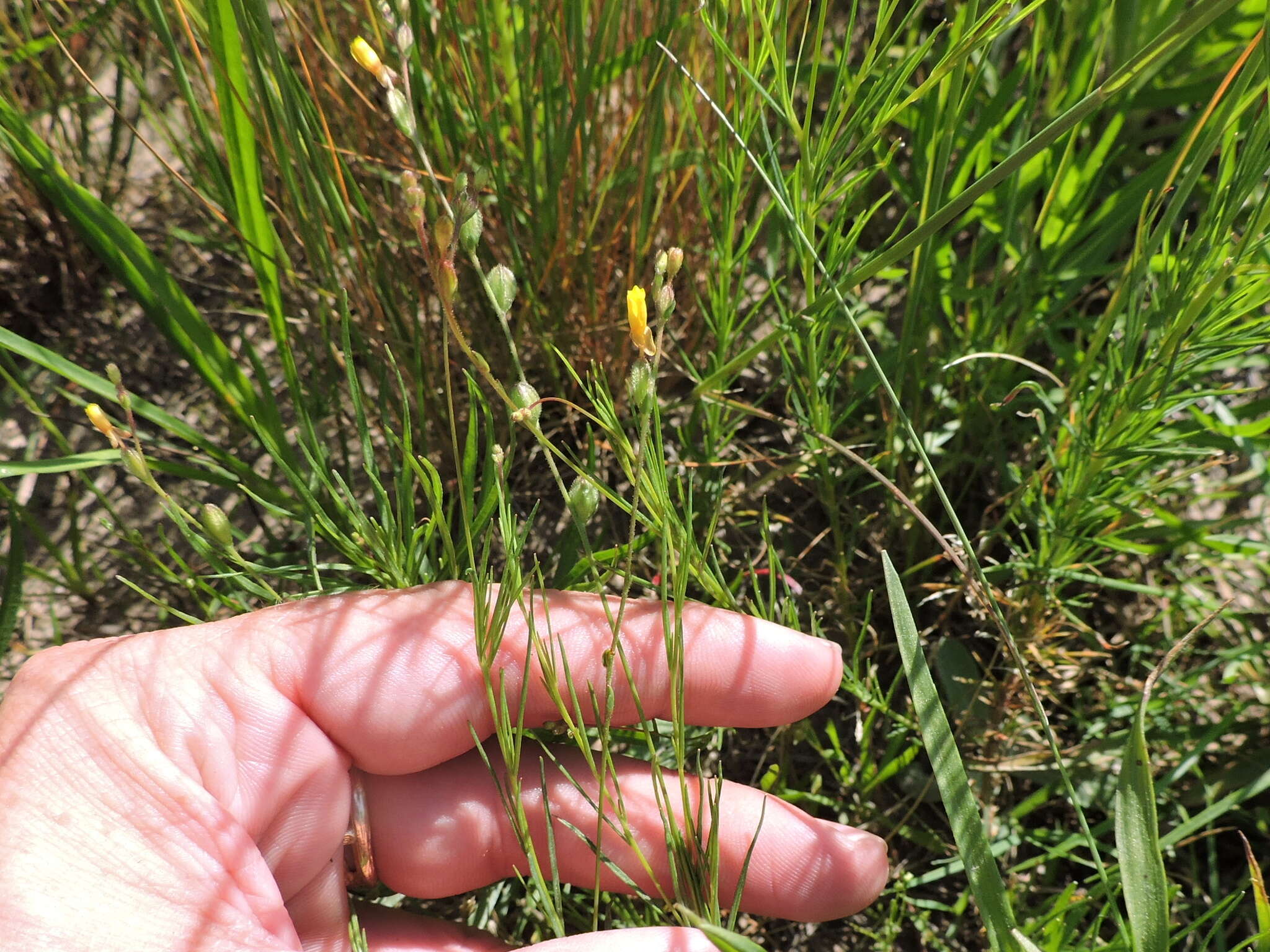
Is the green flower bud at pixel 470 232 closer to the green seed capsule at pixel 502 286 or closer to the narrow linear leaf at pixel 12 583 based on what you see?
the green seed capsule at pixel 502 286

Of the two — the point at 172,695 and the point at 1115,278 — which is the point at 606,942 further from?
the point at 1115,278

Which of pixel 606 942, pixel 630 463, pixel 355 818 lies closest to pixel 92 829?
pixel 355 818

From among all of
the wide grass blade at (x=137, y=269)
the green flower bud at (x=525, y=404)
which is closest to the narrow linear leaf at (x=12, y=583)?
the wide grass blade at (x=137, y=269)

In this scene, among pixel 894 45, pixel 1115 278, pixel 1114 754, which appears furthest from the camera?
pixel 894 45

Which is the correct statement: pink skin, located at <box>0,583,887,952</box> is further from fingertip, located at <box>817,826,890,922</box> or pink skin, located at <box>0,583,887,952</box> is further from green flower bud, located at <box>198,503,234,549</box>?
green flower bud, located at <box>198,503,234,549</box>

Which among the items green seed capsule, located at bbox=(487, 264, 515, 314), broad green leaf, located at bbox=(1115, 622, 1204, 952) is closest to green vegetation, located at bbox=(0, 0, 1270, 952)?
broad green leaf, located at bbox=(1115, 622, 1204, 952)

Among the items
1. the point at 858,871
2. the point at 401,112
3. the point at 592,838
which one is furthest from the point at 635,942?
the point at 401,112
